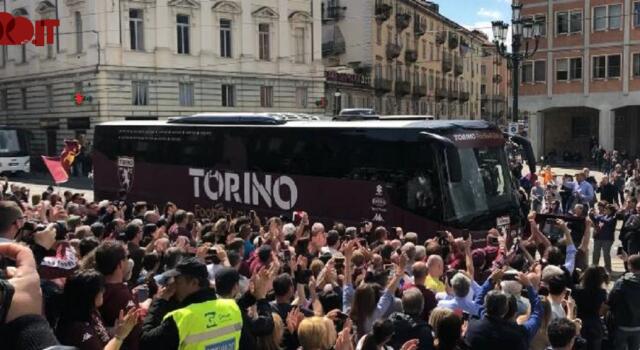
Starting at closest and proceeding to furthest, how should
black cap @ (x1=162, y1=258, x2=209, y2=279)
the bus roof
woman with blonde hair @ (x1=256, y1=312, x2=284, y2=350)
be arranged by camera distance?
1. black cap @ (x1=162, y1=258, x2=209, y2=279)
2. woman with blonde hair @ (x1=256, y1=312, x2=284, y2=350)
3. the bus roof

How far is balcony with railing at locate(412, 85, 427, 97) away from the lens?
226ft

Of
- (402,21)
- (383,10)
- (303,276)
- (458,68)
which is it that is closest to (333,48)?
(383,10)

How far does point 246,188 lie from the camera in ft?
56.6

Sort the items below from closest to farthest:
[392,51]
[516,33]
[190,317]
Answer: [190,317], [516,33], [392,51]

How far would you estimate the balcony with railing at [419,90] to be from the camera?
6888cm

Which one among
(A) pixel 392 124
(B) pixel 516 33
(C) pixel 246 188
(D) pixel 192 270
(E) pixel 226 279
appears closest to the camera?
(D) pixel 192 270

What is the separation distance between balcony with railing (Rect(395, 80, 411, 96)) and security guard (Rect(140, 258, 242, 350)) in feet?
199

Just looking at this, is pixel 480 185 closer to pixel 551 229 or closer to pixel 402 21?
pixel 551 229

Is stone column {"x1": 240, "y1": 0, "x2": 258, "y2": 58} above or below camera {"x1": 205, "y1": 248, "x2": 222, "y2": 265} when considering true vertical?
above

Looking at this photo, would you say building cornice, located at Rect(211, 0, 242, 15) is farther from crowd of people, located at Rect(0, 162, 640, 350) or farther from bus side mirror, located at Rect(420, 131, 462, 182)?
crowd of people, located at Rect(0, 162, 640, 350)

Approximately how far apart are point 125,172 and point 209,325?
17828 mm

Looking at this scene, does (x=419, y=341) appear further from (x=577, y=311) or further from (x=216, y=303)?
(x=577, y=311)

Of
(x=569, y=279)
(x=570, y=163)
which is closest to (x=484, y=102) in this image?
(x=570, y=163)

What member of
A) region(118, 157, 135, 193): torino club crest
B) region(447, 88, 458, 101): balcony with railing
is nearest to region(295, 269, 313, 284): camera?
region(118, 157, 135, 193): torino club crest
